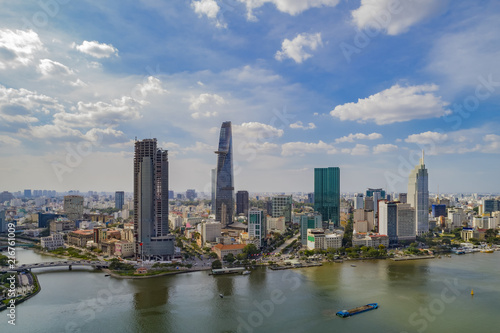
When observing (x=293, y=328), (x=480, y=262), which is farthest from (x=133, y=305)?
(x=480, y=262)

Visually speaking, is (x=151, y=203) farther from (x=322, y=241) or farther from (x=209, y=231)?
(x=322, y=241)

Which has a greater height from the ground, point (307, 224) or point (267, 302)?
point (307, 224)

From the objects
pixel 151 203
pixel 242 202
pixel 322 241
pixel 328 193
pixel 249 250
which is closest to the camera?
pixel 249 250

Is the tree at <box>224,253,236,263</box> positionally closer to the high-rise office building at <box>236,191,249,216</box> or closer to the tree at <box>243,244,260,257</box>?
the tree at <box>243,244,260,257</box>

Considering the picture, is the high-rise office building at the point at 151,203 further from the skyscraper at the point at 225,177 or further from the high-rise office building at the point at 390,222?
the high-rise office building at the point at 390,222

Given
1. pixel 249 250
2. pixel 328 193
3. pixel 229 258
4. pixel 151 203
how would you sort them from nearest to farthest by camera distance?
pixel 229 258
pixel 249 250
pixel 151 203
pixel 328 193

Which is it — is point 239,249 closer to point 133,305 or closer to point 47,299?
point 133,305

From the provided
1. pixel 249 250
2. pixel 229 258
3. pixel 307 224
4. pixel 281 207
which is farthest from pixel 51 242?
pixel 281 207
